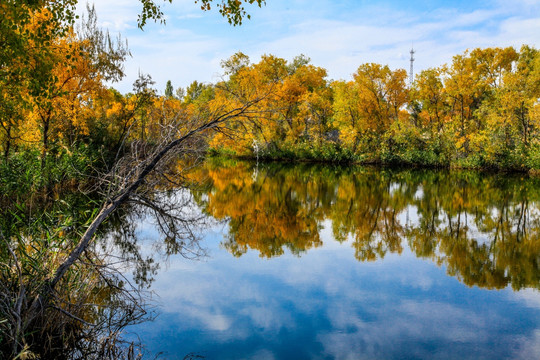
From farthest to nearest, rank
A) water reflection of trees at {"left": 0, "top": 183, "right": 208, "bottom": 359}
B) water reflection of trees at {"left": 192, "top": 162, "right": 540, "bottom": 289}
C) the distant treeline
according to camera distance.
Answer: the distant treeline → water reflection of trees at {"left": 192, "top": 162, "right": 540, "bottom": 289} → water reflection of trees at {"left": 0, "top": 183, "right": 208, "bottom": 359}

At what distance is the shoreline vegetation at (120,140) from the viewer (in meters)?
4.97

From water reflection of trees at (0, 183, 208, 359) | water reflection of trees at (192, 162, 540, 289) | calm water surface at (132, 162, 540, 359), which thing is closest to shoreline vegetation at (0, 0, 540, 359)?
water reflection of trees at (0, 183, 208, 359)

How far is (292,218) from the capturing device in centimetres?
1392

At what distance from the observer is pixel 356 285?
7.94 meters

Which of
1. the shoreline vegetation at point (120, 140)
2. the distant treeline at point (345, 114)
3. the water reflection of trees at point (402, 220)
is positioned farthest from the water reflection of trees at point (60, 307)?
the distant treeline at point (345, 114)

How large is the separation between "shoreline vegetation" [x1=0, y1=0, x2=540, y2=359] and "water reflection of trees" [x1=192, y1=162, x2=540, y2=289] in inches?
89.5

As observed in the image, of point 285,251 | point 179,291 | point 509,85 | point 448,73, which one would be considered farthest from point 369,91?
point 179,291

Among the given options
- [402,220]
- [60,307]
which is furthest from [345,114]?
[60,307]

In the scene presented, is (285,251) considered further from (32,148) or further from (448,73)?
(448,73)

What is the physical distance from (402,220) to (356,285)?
634cm

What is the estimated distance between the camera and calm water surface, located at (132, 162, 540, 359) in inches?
221

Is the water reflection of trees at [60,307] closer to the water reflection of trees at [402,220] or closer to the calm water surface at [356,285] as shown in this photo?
Answer: the calm water surface at [356,285]

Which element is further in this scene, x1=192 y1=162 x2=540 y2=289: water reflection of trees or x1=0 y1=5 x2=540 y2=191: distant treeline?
x1=0 y1=5 x2=540 y2=191: distant treeline

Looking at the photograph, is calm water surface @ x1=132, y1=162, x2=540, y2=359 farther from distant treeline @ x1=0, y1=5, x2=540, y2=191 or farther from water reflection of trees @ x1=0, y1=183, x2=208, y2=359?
distant treeline @ x1=0, y1=5, x2=540, y2=191
